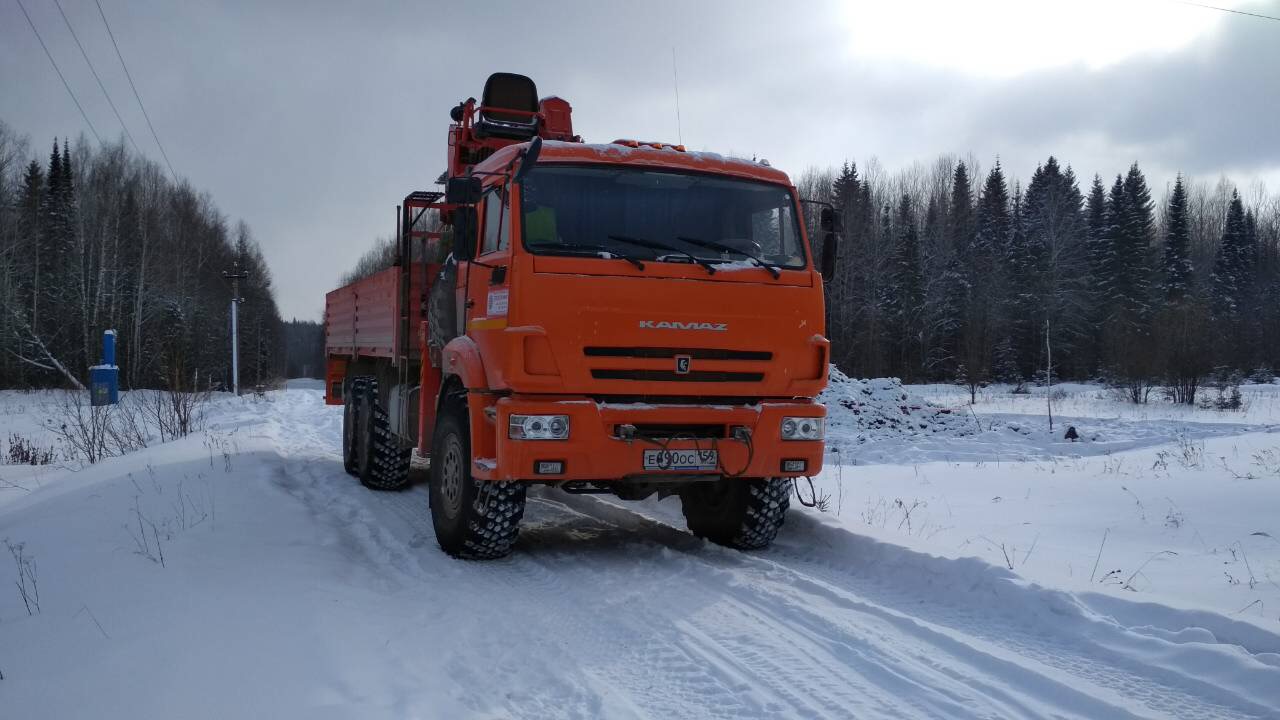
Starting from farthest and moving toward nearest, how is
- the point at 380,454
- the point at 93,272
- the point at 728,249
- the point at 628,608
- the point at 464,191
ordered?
the point at 93,272 < the point at 380,454 < the point at 464,191 < the point at 728,249 < the point at 628,608

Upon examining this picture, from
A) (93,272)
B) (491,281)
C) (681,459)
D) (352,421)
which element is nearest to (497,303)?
(491,281)

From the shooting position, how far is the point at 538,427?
559 cm

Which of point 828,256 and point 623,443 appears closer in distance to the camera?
point 623,443

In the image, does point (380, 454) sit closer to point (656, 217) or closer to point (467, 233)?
point (467, 233)

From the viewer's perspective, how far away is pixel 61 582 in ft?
17.7

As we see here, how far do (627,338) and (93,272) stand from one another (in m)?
50.1

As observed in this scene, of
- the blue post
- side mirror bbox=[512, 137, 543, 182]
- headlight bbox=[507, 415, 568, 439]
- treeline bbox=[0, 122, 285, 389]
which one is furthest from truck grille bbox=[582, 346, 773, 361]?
treeline bbox=[0, 122, 285, 389]

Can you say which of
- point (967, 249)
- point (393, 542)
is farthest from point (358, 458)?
point (967, 249)

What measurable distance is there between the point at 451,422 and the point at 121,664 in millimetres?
3077

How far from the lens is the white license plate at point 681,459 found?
5.82m

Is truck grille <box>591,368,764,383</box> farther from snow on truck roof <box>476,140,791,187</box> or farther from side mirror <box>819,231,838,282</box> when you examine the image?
snow on truck roof <box>476,140,791,187</box>

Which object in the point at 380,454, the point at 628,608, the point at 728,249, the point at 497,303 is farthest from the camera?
the point at 380,454

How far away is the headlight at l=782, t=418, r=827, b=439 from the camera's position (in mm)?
6141

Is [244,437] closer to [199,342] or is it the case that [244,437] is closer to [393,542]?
[393,542]
